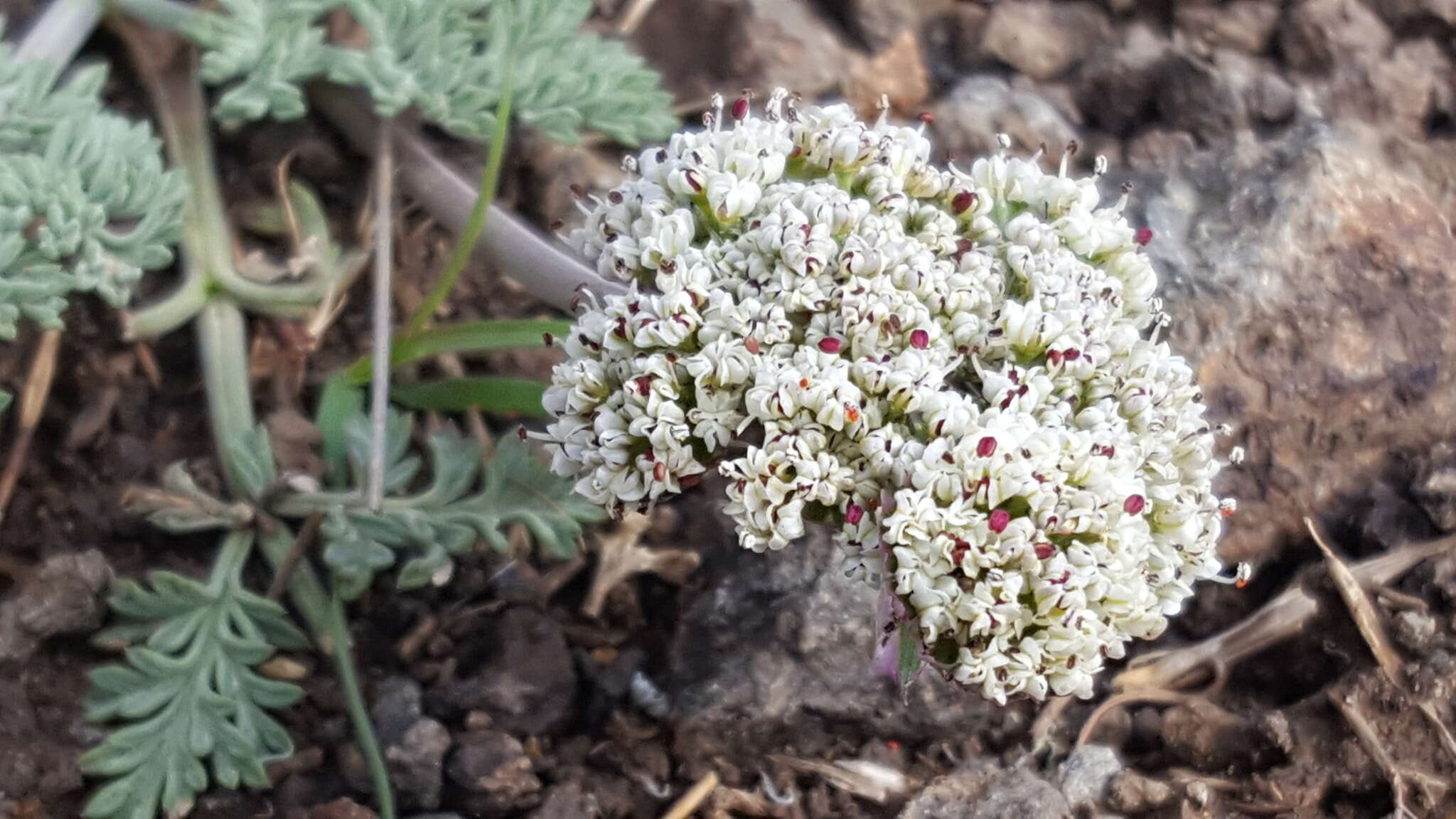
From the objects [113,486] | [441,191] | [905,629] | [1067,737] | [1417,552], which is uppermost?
[441,191]

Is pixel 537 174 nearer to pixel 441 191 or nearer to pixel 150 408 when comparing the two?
pixel 441 191

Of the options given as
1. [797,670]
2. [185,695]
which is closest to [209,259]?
[185,695]

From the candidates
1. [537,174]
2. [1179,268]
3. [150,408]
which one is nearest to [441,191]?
[537,174]

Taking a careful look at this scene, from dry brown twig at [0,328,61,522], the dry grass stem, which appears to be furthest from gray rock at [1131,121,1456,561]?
dry brown twig at [0,328,61,522]

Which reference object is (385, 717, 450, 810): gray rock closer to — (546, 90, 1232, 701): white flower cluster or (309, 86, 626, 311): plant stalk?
(546, 90, 1232, 701): white flower cluster

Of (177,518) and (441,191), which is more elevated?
→ (441,191)

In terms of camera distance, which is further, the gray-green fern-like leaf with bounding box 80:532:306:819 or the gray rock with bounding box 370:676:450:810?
the gray rock with bounding box 370:676:450:810
